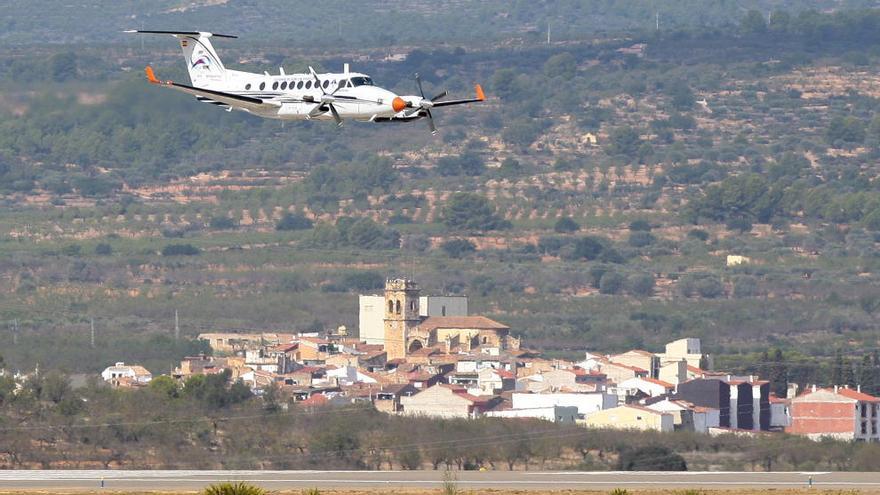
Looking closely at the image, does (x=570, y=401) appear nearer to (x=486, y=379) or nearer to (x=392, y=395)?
(x=392, y=395)

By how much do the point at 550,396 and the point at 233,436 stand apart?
91.3 feet

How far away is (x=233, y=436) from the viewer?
114 m

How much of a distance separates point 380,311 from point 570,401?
52.1m

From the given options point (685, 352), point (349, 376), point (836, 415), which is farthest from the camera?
point (685, 352)

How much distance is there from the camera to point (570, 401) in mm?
135000

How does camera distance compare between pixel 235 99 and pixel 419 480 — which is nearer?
pixel 235 99

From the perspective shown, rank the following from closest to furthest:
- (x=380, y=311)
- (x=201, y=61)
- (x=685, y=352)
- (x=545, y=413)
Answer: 1. (x=201, y=61)
2. (x=545, y=413)
3. (x=685, y=352)
4. (x=380, y=311)

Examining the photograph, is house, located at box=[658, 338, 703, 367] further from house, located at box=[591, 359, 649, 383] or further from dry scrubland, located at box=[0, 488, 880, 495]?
dry scrubland, located at box=[0, 488, 880, 495]

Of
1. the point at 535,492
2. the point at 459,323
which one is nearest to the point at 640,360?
the point at 459,323

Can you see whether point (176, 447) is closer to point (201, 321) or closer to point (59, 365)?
point (59, 365)

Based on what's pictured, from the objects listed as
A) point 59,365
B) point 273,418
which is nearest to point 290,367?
point 59,365

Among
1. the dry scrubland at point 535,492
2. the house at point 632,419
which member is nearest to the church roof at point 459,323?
the house at point 632,419

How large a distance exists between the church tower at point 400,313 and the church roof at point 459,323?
949 millimetres

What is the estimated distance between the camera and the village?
133 meters
